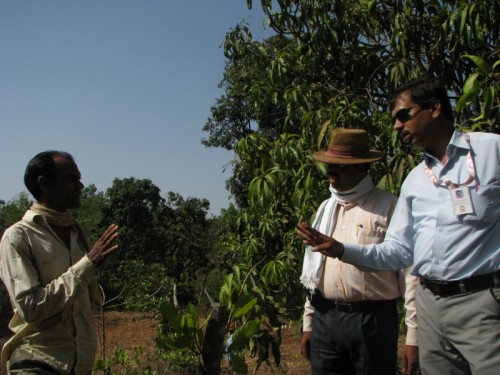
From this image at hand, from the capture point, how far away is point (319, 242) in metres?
2.20

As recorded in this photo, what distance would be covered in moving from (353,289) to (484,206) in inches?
27.6

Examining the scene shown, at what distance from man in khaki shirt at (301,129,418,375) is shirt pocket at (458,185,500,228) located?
539 millimetres

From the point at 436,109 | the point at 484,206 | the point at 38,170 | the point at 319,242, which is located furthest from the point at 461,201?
the point at 38,170

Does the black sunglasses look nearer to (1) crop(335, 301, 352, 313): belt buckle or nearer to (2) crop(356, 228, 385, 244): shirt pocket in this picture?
(2) crop(356, 228, 385, 244): shirt pocket

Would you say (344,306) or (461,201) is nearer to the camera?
(461,201)

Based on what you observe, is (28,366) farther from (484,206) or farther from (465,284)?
(484,206)

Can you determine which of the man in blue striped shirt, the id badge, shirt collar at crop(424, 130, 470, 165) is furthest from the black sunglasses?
the id badge

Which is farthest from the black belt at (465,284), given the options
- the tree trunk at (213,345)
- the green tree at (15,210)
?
the green tree at (15,210)

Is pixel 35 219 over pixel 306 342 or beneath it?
over

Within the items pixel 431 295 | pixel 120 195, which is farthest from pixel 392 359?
pixel 120 195

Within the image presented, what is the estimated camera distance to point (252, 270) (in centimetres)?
352

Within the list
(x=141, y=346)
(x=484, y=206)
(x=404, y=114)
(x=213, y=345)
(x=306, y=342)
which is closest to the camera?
(x=484, y=206)

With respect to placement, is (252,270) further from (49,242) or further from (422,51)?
(422,51)

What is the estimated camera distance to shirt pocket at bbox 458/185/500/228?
1.90m
